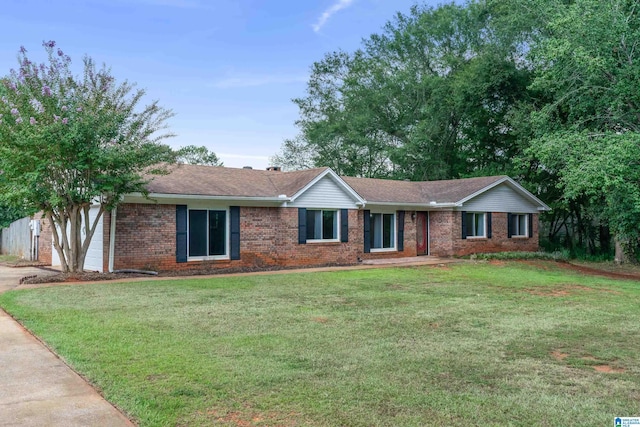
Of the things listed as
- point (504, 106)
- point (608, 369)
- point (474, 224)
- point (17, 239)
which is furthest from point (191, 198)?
point (504, 106)

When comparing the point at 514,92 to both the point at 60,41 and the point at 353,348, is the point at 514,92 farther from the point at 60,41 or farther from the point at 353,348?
the point at 353,348

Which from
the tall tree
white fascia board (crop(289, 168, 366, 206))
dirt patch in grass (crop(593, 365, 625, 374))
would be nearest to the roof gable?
white fascia board (crop(289, 168, 366, 206))

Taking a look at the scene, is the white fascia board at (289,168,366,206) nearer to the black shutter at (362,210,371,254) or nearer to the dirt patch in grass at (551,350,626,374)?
the black shutter at (362,210,371,254)

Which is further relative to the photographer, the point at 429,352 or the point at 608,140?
the point at 608,140

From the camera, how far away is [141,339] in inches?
267

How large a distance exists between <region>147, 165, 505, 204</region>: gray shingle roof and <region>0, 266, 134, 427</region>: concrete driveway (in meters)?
9.49

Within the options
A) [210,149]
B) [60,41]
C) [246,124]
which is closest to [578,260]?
[246,124]

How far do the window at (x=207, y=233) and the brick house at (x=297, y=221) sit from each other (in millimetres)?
32

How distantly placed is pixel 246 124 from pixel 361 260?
13.1 metres

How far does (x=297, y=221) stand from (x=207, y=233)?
3.25m

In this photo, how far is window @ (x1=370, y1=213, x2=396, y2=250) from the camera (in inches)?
857

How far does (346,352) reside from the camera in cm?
629

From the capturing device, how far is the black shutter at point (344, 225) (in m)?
19.5

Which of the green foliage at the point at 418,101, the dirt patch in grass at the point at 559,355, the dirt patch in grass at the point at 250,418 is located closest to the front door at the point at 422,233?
the green foliage at the point at 418,101
